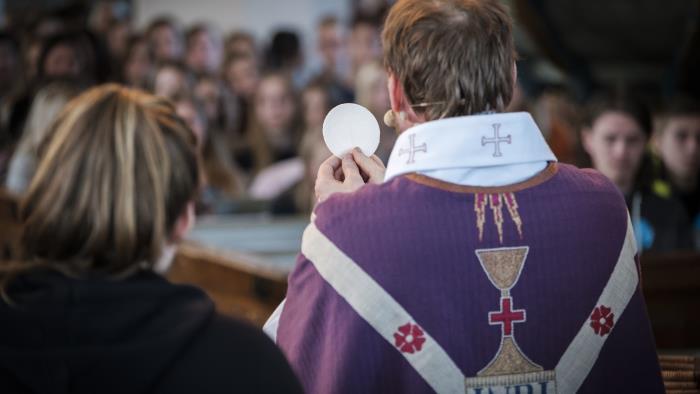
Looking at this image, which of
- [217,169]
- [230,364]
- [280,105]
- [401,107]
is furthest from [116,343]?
[280,105]

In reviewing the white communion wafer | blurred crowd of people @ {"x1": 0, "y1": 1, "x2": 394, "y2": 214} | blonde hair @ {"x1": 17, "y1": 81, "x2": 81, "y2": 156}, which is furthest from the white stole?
blonde hair @ {"x1": 17, "y1": 81, "x2": 81, "y2": 156}

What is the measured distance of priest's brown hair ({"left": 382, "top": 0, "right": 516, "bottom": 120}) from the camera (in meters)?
1.95

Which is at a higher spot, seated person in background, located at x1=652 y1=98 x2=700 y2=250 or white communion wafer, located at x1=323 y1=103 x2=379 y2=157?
white communion wafer, located at x1=323 y1=103 x2=379 y2=157

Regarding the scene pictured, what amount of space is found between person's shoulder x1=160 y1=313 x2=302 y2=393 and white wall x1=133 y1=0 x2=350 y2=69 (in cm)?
977

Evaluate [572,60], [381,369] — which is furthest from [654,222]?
[572,60]

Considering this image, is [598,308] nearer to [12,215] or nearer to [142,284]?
[142,284]

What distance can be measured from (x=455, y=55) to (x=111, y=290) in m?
0.75

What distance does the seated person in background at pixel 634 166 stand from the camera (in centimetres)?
422

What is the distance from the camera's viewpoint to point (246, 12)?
12.0 meters

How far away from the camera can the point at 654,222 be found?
4.30 meters

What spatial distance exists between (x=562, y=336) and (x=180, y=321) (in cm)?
74

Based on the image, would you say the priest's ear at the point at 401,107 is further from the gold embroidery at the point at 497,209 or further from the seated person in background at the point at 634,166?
the seated person in background at the point at 634,166

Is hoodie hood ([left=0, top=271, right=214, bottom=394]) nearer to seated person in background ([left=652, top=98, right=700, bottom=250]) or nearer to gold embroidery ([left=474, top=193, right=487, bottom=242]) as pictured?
gold embroidery ([left=474, top=193, right=487, bottom=242])

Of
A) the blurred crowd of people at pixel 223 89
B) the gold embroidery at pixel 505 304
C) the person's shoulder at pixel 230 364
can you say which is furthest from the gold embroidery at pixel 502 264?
the blurred crowd of people at pixel 223 89
